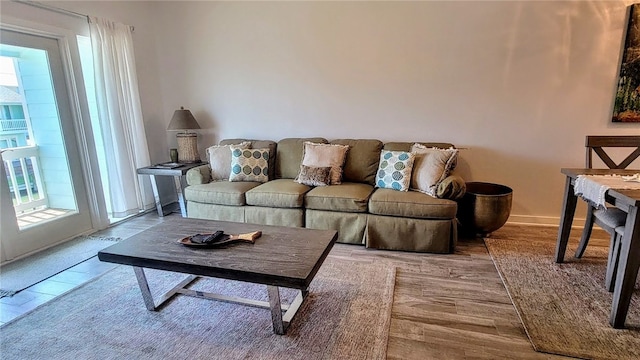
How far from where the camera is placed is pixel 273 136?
3955 mm

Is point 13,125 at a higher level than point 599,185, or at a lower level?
higher

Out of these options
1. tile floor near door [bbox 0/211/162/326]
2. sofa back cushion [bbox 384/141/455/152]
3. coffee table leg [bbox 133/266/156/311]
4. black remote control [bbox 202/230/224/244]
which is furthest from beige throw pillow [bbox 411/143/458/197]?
tile floor near door [bbox 0/211/162/326]

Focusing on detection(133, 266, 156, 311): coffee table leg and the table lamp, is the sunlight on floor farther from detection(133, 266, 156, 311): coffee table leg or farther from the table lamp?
detection(133, 266, 156, 311): coffee table leg

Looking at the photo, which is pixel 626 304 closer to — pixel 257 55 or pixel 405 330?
pixel 405 330

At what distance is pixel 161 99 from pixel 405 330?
3.99 metres

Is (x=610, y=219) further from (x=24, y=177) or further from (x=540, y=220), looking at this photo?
(x=24, y=177)

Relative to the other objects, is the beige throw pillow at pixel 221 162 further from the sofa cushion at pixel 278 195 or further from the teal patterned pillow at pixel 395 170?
the teal patterned pillow at pixel 395 170

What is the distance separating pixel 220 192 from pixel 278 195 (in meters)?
0.63

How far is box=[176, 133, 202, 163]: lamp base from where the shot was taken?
3.94 m

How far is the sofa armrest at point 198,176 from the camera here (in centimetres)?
350

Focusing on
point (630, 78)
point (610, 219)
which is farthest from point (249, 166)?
point (630, 78)

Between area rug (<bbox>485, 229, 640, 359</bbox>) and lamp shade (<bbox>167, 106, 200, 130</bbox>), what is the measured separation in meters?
3.38

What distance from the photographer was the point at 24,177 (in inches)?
116

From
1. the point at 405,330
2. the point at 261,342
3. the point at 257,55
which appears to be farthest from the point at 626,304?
the point at 257,55
